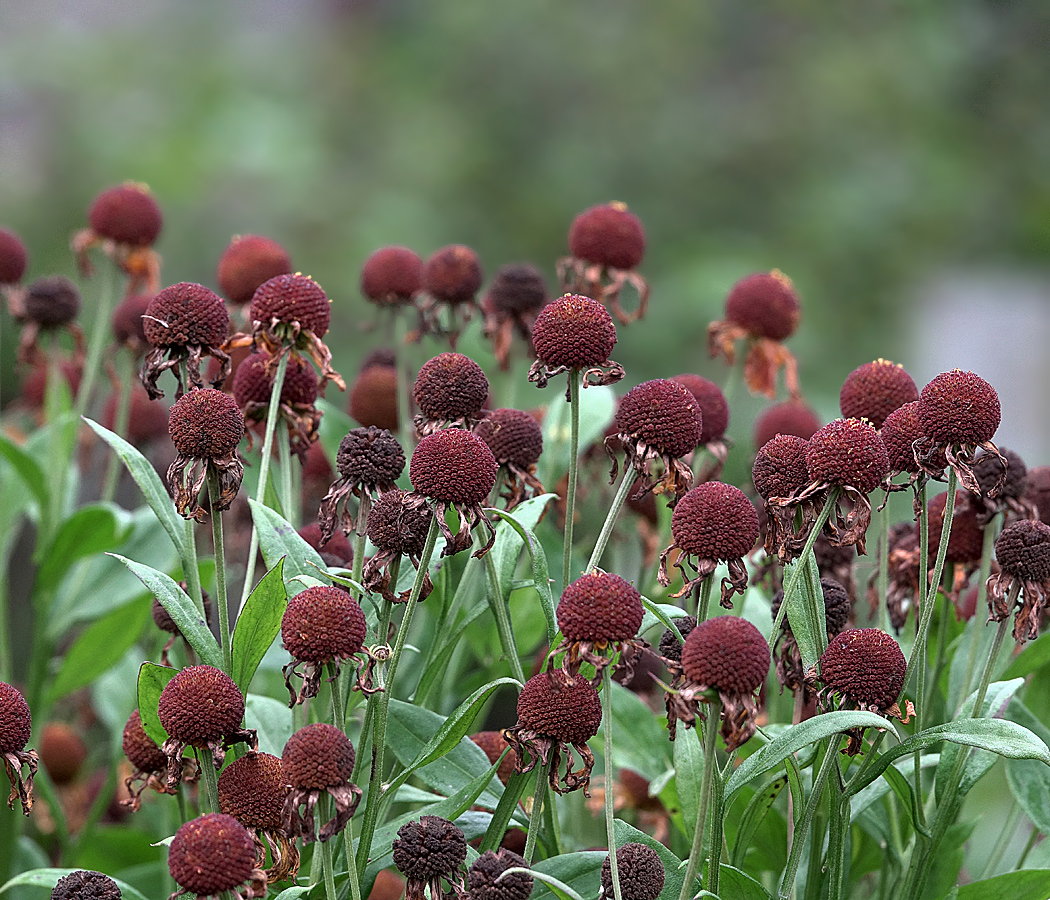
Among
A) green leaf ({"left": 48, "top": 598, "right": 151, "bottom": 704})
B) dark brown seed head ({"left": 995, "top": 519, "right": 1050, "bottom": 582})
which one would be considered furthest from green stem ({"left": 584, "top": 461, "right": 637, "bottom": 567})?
green leaf ({"left": 48, "top": 598, "right": 151, "bottom": 704})

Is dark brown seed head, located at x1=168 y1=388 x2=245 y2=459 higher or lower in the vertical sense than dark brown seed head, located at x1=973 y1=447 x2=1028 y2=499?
lower

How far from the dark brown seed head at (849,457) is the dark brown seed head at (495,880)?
251mm

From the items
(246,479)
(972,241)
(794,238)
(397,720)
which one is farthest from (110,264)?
(972,241)

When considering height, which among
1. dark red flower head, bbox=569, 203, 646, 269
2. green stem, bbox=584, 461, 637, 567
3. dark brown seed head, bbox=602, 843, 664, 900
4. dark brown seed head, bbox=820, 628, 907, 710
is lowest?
dark brown seed head, bbox=602, 843, 664, 900

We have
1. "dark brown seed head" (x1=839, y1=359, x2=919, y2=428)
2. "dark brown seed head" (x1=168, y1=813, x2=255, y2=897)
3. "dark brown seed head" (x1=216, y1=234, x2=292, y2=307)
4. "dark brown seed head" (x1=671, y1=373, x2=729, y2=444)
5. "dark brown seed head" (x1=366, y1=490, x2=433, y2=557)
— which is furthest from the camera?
"dark brown seed head" (x1=216, y1=234, x2=292, y2=307)

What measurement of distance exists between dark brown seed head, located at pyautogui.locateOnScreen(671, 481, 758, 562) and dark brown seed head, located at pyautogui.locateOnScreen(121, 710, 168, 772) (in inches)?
13.8

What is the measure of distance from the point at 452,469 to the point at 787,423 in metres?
0.56

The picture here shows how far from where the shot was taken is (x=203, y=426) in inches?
27.7

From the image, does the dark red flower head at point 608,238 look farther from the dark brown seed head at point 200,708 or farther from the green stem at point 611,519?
the dark brown seed head at point 200,708

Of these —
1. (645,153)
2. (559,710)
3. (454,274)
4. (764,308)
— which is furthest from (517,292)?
(645,153)

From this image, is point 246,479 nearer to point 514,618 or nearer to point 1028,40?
point 514,618

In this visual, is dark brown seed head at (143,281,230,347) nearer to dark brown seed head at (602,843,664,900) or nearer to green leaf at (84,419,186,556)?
green leaf at (84,419,186,556)

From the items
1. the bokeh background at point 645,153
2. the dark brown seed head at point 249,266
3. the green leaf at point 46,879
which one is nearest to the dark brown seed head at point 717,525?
the green leaf at point 46,879

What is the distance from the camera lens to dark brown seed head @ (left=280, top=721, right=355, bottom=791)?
0.62m
